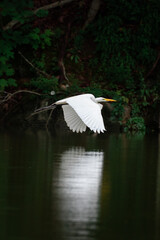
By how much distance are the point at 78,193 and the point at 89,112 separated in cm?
323

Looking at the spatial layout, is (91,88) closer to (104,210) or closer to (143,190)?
(143,190)

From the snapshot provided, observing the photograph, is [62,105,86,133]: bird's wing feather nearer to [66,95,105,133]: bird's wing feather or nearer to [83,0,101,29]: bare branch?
[66,95,105,133]: bird's wing feather

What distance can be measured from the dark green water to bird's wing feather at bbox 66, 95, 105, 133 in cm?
43

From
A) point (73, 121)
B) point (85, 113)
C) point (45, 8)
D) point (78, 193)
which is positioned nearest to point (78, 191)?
point (78, 193)

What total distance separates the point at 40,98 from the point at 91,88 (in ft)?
4.00

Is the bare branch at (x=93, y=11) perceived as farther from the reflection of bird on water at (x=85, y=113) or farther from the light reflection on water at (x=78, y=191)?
the light reflection on water at (x=78, y=191)

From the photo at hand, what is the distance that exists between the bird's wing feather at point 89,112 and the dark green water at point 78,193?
433mm

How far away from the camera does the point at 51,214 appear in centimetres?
437

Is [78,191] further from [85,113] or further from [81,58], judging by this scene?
[81,58]

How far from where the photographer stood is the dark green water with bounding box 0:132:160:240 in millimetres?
3959

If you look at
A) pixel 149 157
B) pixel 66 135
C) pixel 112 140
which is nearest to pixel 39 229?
pixel 149 157

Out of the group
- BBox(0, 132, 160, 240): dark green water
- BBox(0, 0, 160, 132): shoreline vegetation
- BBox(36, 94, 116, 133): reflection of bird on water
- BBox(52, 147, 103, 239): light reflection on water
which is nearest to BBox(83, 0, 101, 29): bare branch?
BBox(0, 0, 160, 132): shoreline vegetation

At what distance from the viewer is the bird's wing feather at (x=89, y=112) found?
780 cm

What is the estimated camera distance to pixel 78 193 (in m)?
5.22
